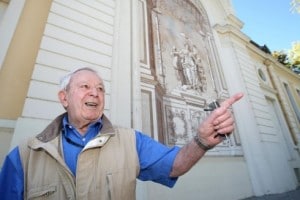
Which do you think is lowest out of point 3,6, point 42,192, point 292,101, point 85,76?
point 42,192

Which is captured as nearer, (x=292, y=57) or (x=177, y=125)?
(x=177, y=125)

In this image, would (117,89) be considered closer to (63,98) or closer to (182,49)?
(63,98)

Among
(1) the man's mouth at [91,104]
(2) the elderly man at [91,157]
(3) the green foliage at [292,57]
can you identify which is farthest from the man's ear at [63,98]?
(3) the green foliage at [292,57]

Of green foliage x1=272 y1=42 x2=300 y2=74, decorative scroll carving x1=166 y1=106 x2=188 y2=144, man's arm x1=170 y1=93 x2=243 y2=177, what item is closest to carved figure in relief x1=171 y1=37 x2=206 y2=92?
decorative scroll carving x1=166 y1=106 x2=188 y2=144

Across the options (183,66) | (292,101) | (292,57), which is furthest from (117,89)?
(292,57)

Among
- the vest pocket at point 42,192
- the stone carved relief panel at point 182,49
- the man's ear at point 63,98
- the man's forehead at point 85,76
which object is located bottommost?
the vest pocket at point 42,192

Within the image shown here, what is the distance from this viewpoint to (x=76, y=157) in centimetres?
113

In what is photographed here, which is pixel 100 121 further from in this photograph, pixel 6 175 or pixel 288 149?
pixel 288 149

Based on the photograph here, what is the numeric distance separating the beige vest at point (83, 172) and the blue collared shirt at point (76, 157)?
0.04 meters

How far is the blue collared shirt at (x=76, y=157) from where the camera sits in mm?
1043

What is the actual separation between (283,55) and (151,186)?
56.6 feet

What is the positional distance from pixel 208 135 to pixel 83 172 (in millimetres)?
663

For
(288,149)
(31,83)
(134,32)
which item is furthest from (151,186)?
(288,149)

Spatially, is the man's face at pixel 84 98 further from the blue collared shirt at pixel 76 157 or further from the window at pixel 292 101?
the window at pixel 292 101
